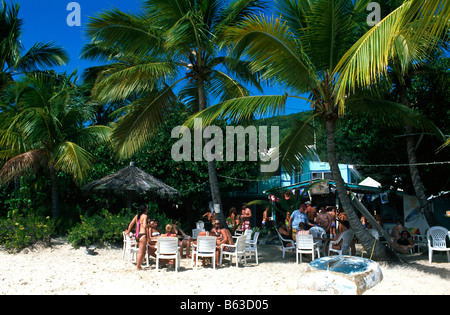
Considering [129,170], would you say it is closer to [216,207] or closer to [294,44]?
[216,207]

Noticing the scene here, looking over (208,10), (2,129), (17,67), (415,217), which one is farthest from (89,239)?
(415,217)

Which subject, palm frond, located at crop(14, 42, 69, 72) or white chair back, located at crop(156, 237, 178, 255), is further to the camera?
palm frond, located at crop(14, 42, 69, 72)

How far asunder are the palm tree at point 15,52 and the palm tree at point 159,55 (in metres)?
6.77

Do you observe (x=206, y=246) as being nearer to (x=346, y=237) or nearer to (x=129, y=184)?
(x=346, y=237)

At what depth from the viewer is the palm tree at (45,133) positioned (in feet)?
36.3

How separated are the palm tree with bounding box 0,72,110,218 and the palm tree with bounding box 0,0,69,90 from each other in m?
2.69

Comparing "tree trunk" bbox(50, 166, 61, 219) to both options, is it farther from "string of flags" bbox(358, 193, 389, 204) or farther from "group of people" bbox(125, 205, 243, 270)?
"string of flags" bbox(358, 193, 389, 204)

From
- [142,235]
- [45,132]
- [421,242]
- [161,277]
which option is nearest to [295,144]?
[142,235]

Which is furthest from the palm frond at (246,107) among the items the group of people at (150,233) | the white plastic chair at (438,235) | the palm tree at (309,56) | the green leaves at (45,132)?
the white plastic chair at (438,235)

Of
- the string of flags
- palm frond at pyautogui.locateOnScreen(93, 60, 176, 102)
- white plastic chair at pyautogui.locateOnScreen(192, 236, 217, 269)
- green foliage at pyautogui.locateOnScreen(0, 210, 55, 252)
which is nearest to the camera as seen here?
white plastic chair at pyautogui.locateOnScreen(192, 236, 217, 269)

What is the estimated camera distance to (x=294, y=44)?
8.30 metres

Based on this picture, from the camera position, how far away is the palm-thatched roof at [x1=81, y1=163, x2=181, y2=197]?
446 inches

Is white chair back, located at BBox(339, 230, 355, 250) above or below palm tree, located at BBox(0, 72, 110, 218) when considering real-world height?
below

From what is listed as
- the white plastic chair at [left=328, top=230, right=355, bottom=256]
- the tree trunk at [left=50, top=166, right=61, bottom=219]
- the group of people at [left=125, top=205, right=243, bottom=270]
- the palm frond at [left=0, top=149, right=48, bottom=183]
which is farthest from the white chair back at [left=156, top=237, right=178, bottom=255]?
the tree trunk at [left=50, top=166, right=61, bottom=219]
